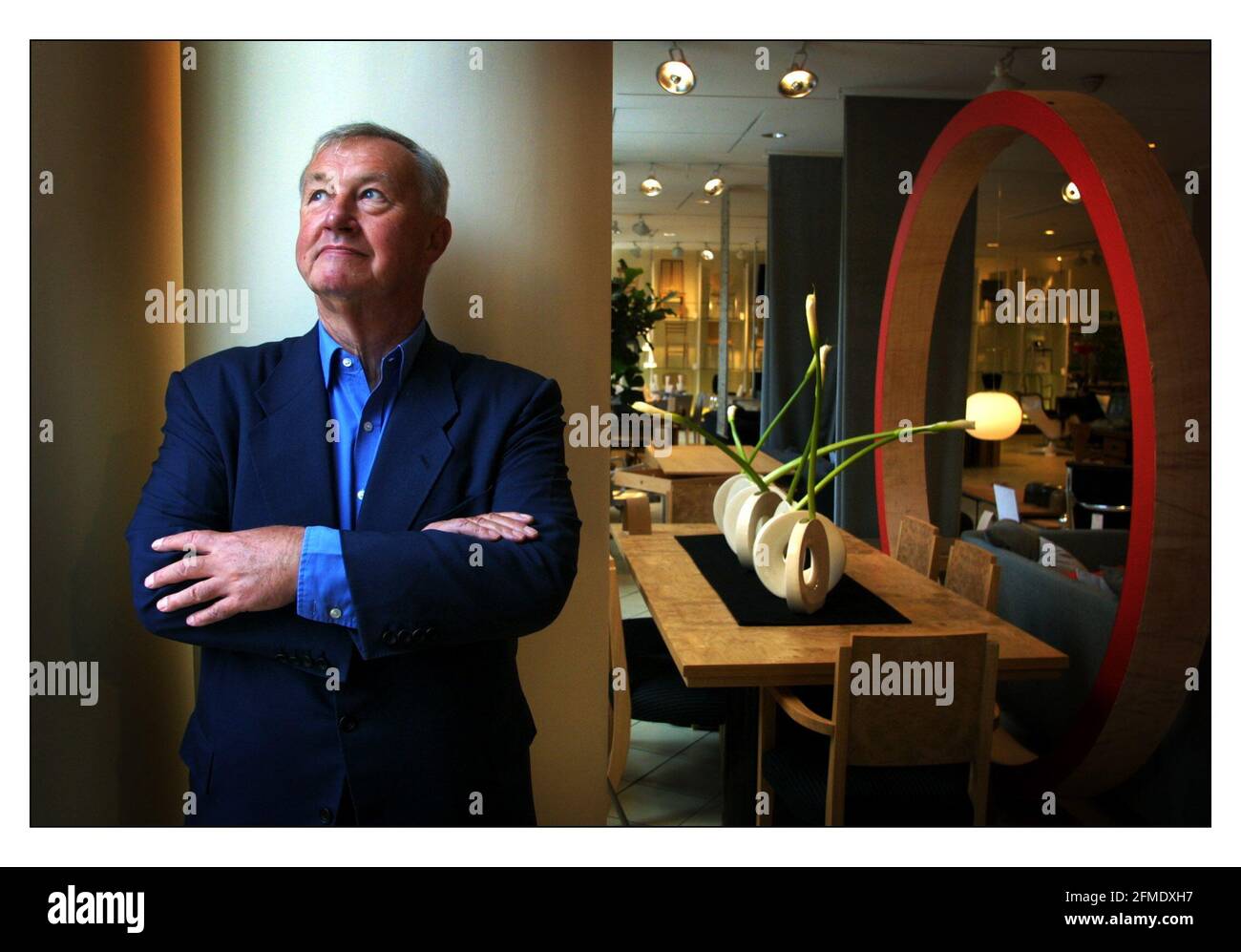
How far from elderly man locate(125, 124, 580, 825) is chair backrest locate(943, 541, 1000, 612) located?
2286mm

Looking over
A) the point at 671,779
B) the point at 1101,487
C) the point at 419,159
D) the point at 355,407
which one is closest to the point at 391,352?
the point at 355,407

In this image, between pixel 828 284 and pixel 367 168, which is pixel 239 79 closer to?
pixel 367 168

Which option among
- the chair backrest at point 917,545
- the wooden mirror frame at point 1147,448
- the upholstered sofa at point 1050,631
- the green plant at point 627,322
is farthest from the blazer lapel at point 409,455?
the green plant at point 627,322

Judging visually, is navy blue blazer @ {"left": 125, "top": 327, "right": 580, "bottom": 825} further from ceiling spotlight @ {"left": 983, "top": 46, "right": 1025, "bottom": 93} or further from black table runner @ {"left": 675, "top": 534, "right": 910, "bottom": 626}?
ceiling spotlight @ {"left": 983, "top": 46, "right": 1025, "bottom": 93}

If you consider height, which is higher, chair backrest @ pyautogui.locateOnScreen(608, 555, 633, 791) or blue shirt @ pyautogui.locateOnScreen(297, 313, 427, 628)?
blue shirt @ pyautogui.locateOnScreen(297, 313, 427, 628)

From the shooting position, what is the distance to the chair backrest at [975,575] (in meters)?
3.55

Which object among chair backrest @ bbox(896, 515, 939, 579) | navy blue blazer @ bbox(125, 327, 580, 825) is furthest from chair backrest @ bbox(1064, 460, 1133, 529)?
navy blue blazer @ bbox(125, 327, 580, 825)

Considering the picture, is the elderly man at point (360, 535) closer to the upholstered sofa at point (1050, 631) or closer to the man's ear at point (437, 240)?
the man's ear at point (437, 240)

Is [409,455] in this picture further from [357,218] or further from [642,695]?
[642,695]

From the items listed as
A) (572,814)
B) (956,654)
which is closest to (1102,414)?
(956,654)

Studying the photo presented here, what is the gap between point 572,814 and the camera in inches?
84.0

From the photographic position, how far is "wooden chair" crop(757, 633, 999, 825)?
8.39 feet

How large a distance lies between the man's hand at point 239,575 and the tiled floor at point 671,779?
221cm
